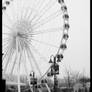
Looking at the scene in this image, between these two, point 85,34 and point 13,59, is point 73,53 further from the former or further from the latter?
point 13,59

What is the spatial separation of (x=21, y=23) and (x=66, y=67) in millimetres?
976

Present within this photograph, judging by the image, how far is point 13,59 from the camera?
305 cm

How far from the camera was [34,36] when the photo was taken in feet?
10.2

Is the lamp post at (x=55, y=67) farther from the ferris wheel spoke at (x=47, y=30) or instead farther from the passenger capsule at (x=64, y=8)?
the passenger capsule at (x=64, y=8)

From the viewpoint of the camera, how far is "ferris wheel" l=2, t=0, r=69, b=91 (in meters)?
2.98

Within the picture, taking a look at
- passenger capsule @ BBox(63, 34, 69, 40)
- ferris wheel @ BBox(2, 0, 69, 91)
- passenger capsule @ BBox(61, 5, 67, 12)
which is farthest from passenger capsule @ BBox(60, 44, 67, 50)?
passenger capsule @ BBox(61, 5, 67, 12)

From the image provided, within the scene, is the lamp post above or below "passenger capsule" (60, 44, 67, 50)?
below

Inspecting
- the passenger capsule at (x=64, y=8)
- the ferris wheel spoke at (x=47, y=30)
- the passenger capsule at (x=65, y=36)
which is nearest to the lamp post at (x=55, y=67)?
the passenger capsule at (x=65, y=36)

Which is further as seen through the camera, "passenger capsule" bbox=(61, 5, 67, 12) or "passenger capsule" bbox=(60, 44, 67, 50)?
"passenger capsule" bbox=(61, 5, 67, 12)

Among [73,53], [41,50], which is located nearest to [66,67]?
[73,53]

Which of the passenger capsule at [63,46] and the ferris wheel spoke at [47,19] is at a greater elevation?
the ferris wheel spoke at [47,19]

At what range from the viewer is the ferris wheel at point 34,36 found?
298 centimetres

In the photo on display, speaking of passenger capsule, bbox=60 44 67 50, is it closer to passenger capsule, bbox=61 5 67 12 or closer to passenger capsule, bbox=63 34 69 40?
passenger capsule, bbox=63 34 69 40

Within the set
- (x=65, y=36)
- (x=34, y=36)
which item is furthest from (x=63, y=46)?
(x=34, y=36)
